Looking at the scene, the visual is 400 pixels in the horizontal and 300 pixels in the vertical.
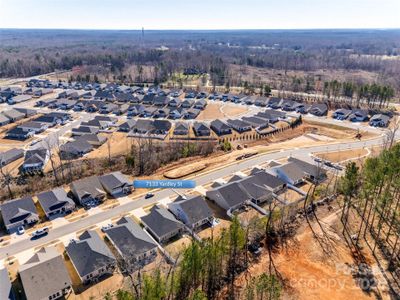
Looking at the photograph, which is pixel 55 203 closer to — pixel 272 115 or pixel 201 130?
pixel 201 130

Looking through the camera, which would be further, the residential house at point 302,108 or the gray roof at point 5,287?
the residential house at point 302,108

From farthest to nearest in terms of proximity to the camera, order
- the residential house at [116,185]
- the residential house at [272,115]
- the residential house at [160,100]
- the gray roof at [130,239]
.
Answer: the residential house at [160,100], the residential house at [272,115], the residential house at [116,185], the gray roof at [130,239]

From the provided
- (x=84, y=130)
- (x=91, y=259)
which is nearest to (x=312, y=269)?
(x=91, y=259)

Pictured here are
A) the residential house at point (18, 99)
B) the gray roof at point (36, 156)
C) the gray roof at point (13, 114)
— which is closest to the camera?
the gray roof at point (36, 156)

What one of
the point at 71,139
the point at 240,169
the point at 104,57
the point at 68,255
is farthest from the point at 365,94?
the point at 104,57

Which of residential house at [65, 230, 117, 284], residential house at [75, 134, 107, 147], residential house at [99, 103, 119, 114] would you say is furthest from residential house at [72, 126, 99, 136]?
residential house at [65, 230, 117, 284]

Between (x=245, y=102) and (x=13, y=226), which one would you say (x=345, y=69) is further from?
(x=13, y=226)

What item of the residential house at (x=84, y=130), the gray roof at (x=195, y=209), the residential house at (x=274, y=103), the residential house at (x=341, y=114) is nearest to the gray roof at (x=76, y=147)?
the residential house at (x=84, y=130)

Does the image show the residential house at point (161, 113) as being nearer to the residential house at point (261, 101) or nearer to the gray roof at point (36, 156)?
the residential house at point (261, 101)
